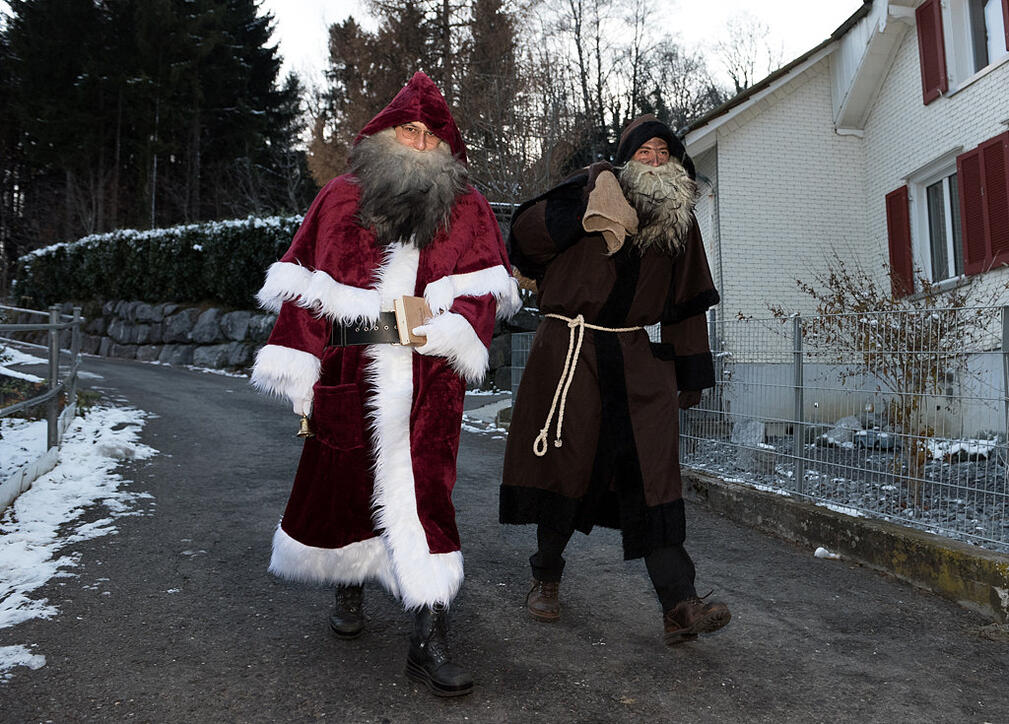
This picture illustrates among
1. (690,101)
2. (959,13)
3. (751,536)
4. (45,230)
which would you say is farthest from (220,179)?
(751,536)

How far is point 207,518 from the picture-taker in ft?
15.4

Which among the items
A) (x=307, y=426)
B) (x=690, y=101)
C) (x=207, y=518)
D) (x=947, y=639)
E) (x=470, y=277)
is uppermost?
(x=690, y=101)

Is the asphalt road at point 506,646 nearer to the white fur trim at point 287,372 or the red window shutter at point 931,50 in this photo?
the white fur trim at point 287,372

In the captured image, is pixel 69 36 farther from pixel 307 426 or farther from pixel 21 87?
pixel 307 426

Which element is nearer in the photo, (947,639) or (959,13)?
(947,639)

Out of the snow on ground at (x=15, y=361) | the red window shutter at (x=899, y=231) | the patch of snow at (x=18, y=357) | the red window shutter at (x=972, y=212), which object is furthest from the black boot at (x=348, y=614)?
the red window shutter at (x=899, y=231)

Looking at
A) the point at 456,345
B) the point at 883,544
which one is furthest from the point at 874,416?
the point at 456,345

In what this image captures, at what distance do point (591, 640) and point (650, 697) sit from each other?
505 mm

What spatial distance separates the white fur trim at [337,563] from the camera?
2.83 m

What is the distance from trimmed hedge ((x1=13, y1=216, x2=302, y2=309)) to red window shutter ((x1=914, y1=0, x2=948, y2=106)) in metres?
9.98

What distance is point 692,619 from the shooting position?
9.41ft

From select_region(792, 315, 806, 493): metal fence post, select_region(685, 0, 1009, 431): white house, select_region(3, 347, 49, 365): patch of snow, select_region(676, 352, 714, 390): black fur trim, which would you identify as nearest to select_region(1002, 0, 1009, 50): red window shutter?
select_region(685, 0, 1009, 431): white house

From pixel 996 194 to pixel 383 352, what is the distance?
27.6ft

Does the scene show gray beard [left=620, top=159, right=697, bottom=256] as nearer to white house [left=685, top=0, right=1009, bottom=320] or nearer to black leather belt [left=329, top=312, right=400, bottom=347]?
black leather belt [left=329, top=312, right=400, bottom=347]
